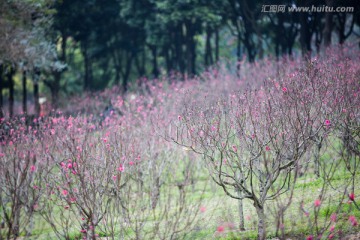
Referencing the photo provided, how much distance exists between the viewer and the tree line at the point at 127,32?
2361cm

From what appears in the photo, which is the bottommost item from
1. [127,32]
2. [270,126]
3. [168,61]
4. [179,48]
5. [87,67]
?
[270,126]

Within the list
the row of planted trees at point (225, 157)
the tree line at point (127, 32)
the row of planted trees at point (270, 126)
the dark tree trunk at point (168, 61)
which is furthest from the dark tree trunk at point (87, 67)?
the row of planted trees at point (270, 126)

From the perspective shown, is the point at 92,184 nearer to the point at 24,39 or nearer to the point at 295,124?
the point at 295,124

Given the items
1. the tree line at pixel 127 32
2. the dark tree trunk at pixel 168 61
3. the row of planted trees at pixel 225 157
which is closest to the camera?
the row of planted trees at pixel 225 157

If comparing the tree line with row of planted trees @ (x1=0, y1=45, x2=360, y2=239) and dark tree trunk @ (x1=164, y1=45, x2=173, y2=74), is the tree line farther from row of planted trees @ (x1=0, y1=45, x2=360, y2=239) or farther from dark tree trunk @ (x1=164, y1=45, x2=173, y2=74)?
row of planted trees @ (x1=0, y1=45, x2=360, y2=239)

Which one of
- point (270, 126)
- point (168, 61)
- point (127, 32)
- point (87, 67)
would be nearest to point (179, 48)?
point (168, 61)

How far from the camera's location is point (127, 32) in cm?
3812

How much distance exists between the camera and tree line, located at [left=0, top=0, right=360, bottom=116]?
23.6 metres

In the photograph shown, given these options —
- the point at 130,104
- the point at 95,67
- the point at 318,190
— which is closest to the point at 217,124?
the point at 318,190

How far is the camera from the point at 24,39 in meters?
21.7

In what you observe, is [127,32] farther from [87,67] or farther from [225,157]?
[225,157]

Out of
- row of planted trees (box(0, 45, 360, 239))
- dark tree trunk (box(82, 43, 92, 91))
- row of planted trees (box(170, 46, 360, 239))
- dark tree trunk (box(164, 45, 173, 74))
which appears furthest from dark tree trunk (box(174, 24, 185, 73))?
row of planted trees (box(170, 46, 360, 239))

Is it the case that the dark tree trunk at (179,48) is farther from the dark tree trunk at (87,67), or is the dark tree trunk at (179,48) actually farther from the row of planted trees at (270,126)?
the row of planted trees at (270,126)

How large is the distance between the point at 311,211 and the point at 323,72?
11.6 ft
